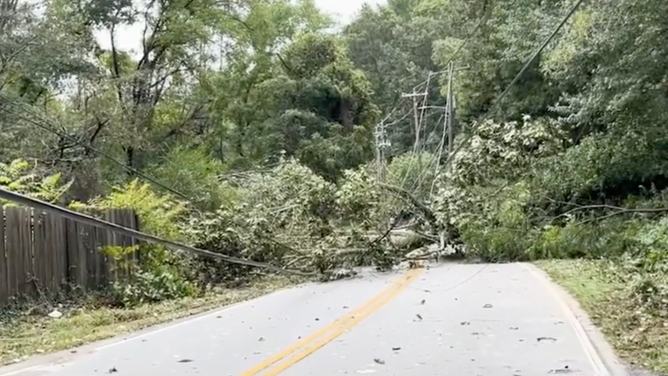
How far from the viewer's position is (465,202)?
21422 millimetres

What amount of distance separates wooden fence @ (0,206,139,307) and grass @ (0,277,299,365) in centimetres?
50

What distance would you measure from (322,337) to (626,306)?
443cm

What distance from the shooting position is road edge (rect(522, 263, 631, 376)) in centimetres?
645

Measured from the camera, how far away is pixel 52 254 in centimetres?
1184

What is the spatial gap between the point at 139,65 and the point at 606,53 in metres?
18.6

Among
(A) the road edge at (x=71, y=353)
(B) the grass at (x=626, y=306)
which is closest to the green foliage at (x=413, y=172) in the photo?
(B) the grass at (x=626, y=306)

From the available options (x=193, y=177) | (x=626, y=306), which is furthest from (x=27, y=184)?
(x=626, y=306)

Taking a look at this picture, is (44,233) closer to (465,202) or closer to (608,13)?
(608,13)

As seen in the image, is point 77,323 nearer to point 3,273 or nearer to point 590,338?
point 3,273

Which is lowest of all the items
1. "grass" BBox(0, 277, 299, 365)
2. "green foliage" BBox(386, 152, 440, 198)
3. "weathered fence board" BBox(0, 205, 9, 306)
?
"grass" BBox(0, 277, 299, 365)

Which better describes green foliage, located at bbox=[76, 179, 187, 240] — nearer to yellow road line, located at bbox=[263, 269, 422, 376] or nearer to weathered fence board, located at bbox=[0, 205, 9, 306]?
weathered fence board, located at bbox=[0, 205, 9, 306]

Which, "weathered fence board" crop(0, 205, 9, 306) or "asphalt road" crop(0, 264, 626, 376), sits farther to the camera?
"weathered fence board" crop(0, 205, 9, 306)

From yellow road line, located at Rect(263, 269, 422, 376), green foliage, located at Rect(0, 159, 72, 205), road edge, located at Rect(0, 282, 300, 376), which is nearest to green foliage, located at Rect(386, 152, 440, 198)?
yellow road line, located at Rect(263, 269, 422, 376)

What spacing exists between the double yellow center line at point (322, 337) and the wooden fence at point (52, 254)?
4.75 m
